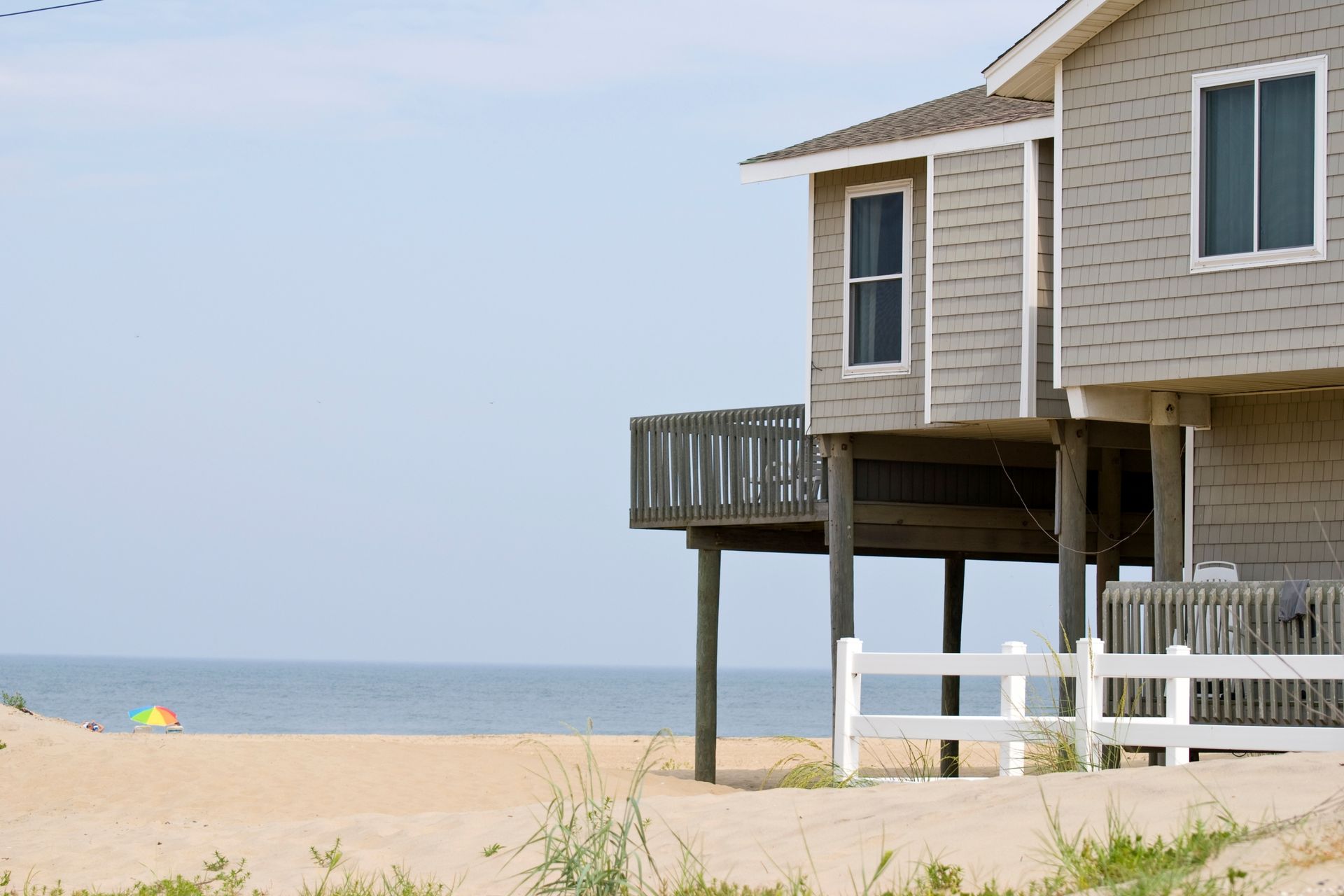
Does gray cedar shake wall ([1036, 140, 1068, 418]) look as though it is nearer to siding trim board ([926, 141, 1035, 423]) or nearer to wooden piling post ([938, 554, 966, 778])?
siding trim board ([926, 141, 1035, 423])

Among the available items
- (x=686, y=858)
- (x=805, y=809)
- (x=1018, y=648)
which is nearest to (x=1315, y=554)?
(x=1018, y=648)

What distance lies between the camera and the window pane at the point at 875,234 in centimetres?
1603

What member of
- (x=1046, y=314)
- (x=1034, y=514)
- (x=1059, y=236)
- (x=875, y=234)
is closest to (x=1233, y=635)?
(x=1059, y=236)

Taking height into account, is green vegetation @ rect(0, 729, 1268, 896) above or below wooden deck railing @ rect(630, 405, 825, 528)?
below

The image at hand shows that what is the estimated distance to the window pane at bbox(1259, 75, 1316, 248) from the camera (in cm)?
1234

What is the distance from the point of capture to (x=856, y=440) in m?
16.7

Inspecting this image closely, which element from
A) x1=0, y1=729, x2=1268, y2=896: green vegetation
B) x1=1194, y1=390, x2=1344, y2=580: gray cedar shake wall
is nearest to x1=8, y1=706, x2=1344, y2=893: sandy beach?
x1=0, y1=729, x2=1268, y2=896: green vegetation

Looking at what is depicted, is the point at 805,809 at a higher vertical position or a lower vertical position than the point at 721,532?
lower

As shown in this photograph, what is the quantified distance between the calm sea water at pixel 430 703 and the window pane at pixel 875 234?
20.7 m

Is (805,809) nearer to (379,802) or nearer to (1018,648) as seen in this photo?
(1018,648)

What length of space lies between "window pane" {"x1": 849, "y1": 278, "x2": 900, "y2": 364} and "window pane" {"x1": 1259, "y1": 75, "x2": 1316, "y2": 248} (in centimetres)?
411

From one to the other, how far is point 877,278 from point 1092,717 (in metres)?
6.97

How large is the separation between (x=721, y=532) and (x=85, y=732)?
23.9ft

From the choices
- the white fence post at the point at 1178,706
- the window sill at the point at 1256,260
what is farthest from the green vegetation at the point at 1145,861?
the window sill at the point at 1256,260
